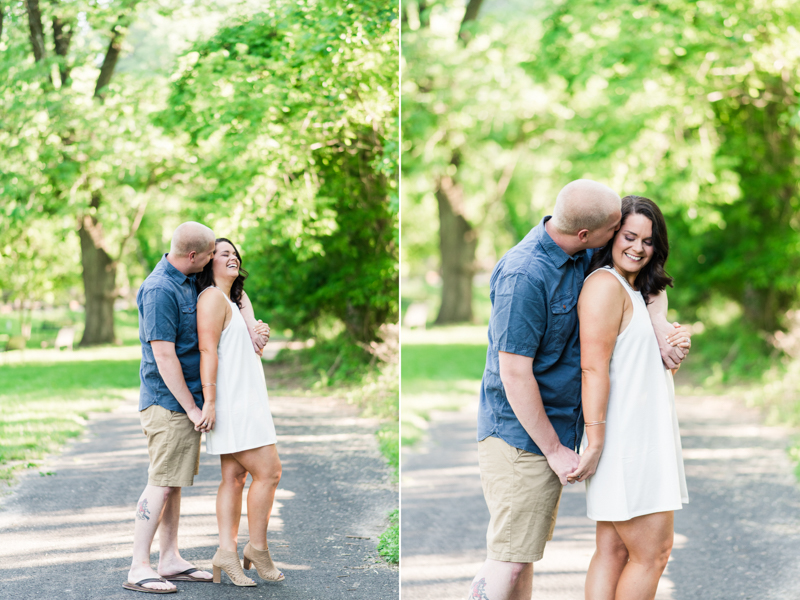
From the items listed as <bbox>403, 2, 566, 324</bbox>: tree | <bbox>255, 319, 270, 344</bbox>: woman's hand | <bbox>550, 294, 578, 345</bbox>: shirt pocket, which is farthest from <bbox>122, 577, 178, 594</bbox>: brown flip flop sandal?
<bbox>403, 2, 566, 324</bbox>: tree

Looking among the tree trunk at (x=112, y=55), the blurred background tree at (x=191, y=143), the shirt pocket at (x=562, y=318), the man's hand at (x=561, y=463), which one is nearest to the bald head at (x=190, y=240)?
the blurred background tree at (x=191, y=143)

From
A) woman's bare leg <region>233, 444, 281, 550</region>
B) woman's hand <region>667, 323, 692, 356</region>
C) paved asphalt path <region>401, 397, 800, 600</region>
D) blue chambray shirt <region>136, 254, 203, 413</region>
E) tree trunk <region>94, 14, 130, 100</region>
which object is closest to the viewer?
woman's hand <region>667, 323, 692, 356</region>

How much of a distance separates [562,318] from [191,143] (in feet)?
7.13

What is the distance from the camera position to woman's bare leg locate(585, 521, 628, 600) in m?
2.62

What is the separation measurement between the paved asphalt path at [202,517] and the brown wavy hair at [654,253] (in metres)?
1.74

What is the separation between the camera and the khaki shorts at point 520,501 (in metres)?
2.49

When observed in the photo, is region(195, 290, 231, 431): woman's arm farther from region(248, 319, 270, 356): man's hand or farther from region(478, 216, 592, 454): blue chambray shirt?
region(478, 216, 592, 454): blue chambray shirt

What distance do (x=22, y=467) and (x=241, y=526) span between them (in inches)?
41.1

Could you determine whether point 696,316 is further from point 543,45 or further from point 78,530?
point 78,530

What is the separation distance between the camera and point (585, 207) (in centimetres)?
235

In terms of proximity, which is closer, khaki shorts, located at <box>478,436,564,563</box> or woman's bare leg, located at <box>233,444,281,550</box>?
khaki shorts, located at <box>478,436,564,563</box>

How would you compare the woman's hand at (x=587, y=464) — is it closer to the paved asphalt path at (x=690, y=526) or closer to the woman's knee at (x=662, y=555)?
the woman's knee at (x=662, y=555)

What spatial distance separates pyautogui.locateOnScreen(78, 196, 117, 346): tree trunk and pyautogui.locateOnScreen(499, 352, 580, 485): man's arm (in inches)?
78.9

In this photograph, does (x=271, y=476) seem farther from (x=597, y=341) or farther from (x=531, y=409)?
(x=597, y=341)
